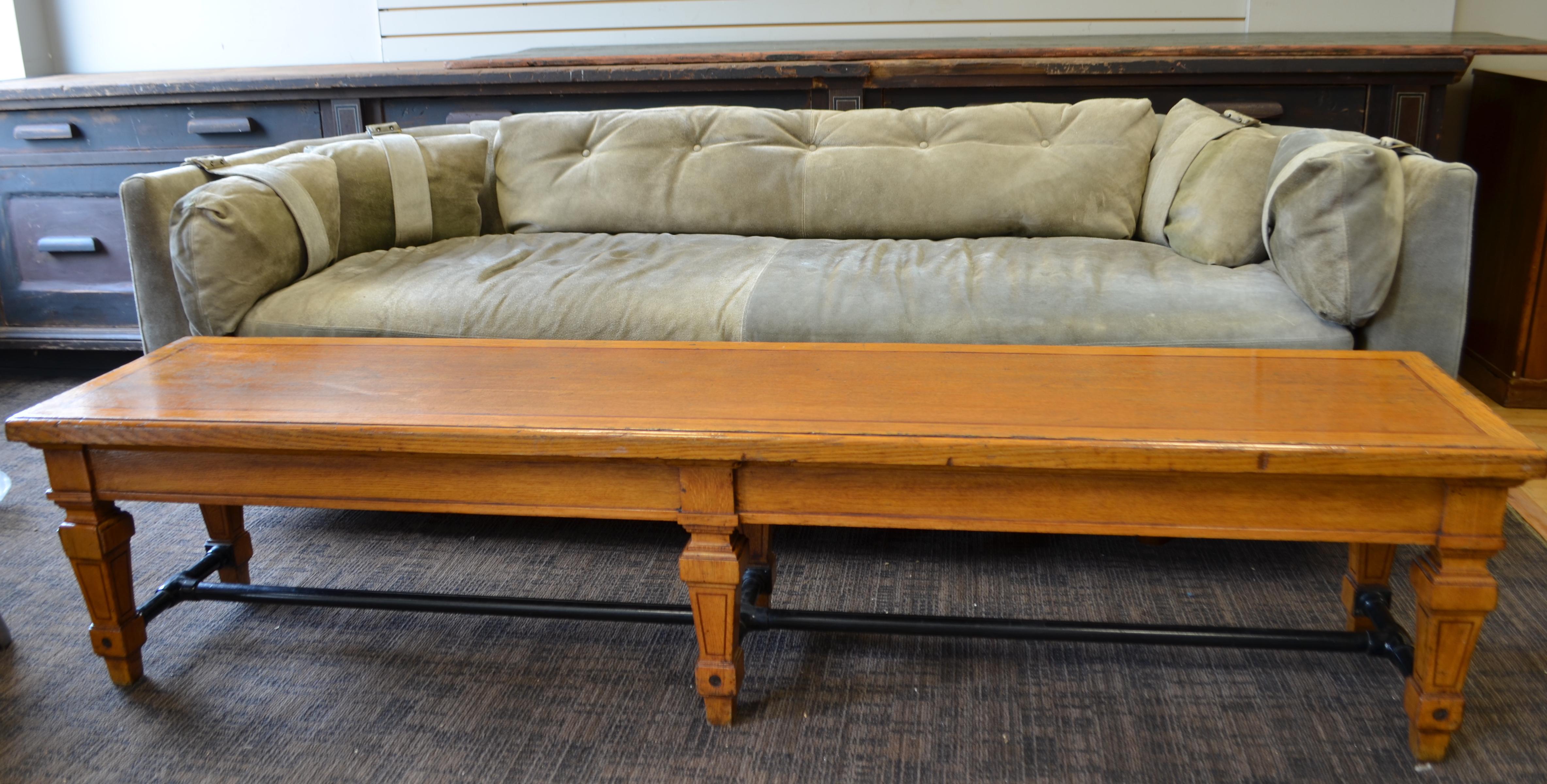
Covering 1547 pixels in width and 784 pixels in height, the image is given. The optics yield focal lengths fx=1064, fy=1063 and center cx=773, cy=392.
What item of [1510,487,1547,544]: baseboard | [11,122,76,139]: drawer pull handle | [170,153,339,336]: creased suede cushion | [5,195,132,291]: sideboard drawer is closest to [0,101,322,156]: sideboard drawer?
[11,122,76,139]: drawer pull handle

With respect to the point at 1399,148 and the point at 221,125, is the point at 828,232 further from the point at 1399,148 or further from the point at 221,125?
the point at 221,125

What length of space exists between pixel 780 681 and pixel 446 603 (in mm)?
514

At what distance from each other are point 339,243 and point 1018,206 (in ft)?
4.95

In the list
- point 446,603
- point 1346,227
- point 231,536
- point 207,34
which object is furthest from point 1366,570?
point 207,34

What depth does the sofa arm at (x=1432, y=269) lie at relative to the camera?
1.75m

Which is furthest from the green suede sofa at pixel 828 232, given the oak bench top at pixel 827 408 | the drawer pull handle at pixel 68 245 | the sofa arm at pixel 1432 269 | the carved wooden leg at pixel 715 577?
the drawer pull handle at pixel 68 245

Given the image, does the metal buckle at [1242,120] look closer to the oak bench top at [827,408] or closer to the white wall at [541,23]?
the white wall at [541,23]

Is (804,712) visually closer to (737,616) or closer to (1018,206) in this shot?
(737,616)

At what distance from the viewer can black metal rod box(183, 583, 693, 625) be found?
61.4 inches

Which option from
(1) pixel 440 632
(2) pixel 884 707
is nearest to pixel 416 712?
(1) pixel 440 632

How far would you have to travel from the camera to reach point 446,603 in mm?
1599

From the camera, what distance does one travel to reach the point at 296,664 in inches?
64.1

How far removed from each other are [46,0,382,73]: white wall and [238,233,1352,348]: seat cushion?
1.33 m

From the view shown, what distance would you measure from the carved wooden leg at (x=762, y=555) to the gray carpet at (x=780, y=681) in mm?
71
